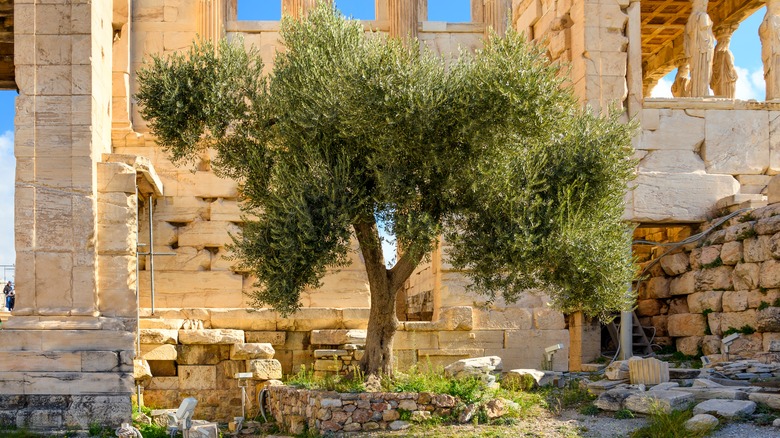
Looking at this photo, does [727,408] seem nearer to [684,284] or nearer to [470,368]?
[470,368]

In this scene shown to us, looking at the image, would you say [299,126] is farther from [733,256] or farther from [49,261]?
[733,256]

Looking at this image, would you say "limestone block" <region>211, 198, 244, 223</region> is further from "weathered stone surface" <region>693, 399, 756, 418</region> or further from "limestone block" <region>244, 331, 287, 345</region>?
"weathered stone surface" <region>693, 399, 756, 418</region>

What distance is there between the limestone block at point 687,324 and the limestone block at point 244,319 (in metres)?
7.63

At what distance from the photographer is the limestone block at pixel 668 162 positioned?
1712cm

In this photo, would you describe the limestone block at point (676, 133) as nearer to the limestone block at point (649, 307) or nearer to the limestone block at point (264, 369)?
the limestone block at point (649, 307)

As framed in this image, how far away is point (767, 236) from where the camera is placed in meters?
14.9

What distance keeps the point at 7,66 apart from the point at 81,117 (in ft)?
16.8

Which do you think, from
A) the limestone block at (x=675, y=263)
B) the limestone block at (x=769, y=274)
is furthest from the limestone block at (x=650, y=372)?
the limestone block at (x=675, y=263)

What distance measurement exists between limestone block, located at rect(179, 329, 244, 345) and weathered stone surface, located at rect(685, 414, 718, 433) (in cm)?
692

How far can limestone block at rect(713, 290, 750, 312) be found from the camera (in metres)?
15.4

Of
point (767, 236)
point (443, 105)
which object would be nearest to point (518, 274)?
point (443, 105)

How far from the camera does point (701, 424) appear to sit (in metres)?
10.6

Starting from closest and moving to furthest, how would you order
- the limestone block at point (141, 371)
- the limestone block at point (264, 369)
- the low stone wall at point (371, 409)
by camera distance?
the low stone wall at point (371, 409), the limestone block at point (141, 371), the limestone block at point (264, 369)

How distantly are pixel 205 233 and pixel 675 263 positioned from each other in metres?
8.99
